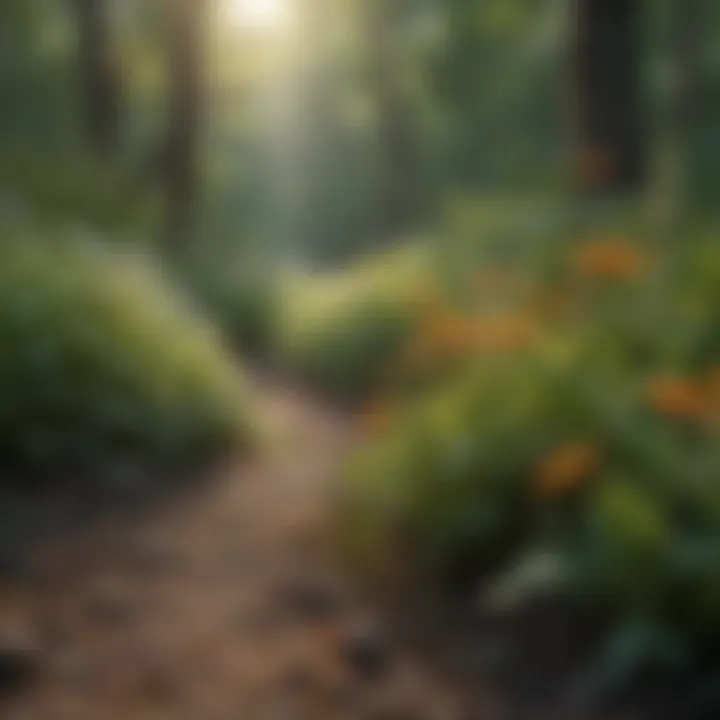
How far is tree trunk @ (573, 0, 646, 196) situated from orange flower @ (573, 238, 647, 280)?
96.2 inches

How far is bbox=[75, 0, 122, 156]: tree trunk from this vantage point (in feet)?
52.5

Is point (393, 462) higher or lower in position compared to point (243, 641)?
higher

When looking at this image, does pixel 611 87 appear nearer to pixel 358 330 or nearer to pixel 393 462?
pixel 358 330

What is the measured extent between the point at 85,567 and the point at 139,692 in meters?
1.13

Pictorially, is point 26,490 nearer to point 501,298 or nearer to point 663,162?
point 501,298

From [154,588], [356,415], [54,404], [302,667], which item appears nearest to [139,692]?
[302,667]

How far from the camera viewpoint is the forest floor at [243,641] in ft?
14.2

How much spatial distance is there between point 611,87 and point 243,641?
17.6 feet

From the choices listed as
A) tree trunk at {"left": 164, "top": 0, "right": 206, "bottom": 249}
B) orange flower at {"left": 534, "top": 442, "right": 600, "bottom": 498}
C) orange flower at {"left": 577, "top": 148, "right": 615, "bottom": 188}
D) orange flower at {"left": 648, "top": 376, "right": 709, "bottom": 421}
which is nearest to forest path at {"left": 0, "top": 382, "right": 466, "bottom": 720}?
orange flower at {"left": 534, "top": 442, "right": 600, "bottom": 498}

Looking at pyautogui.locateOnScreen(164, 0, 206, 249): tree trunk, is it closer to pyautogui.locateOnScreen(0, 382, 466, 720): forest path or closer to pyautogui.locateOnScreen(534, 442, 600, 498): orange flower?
pyautogui.locateOnScreen(0, 382, 466, 720): forest path

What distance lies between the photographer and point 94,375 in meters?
6.85

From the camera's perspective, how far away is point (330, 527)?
6.00m

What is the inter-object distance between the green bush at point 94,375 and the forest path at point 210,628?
1.56 ft

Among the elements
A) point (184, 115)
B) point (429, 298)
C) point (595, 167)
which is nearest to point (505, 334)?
point (429, 298)
